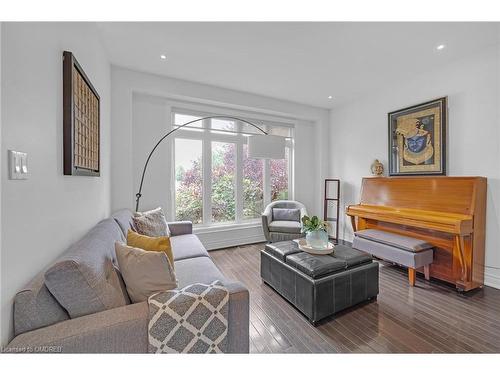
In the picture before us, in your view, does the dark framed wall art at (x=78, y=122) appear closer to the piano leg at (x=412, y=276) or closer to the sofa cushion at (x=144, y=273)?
the sofa cushion at (x=144, y=273)

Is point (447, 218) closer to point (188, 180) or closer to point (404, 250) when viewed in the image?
point (404, 250)

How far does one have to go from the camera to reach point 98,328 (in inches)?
35.6

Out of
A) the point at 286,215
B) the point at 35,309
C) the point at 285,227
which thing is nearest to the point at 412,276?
the point at 285,227

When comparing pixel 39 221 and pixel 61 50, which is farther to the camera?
pixel 61 50

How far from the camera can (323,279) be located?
5.87 ft

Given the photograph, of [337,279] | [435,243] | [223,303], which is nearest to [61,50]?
[223,303]

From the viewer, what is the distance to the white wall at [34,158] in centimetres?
89

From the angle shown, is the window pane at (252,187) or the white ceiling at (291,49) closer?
the white ceiling at (291,49)

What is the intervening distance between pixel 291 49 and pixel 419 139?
220 cm

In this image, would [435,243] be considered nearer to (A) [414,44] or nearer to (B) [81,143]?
(A) [414,44]

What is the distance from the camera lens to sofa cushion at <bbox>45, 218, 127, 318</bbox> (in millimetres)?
922

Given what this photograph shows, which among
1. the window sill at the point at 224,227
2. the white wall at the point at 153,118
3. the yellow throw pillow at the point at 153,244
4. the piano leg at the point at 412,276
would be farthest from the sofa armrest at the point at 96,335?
the piano leg at the point at 412,276

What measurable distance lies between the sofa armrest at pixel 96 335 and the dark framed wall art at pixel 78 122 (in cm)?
95
